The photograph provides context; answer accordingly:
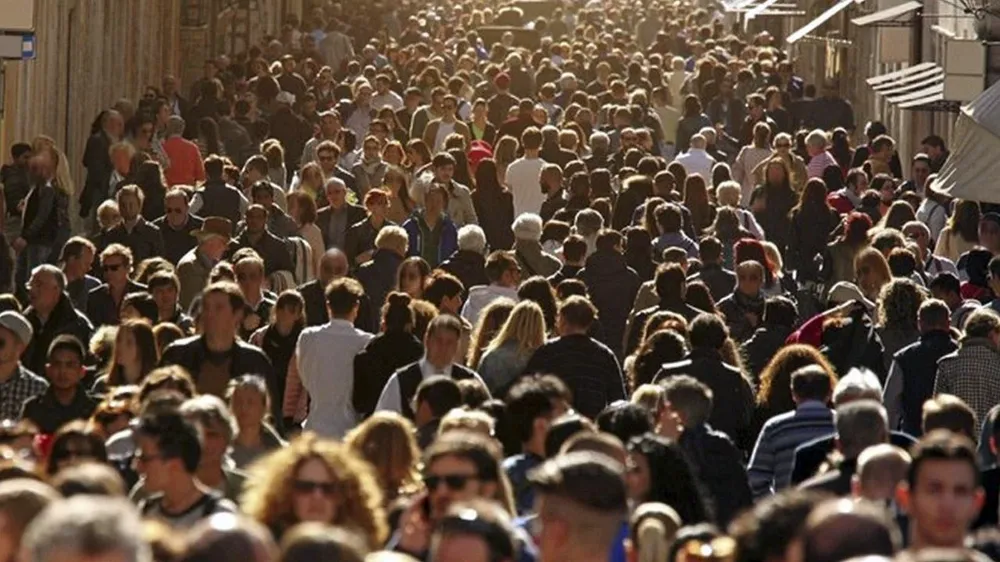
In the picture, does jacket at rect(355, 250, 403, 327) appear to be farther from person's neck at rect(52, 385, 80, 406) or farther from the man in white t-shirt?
the man in white t-shirt

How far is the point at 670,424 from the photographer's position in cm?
1192

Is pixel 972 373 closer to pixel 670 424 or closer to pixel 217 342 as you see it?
pixel 670 424

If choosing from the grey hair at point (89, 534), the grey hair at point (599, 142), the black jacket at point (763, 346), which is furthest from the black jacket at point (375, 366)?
the grey hair at point (599, 142)

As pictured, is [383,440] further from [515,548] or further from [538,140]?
[538,140]

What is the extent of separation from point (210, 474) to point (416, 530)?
161 centimetres

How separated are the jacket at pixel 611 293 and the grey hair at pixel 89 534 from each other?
11610 mm

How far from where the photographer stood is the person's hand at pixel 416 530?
365 inches

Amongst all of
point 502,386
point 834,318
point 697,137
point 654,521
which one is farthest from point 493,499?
point 697,137

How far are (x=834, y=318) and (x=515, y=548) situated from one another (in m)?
8.10

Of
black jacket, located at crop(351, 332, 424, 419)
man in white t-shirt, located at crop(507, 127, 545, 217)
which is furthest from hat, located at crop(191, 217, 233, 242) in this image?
man in white t-shirt, located at crop(507, 127, 545, 217)

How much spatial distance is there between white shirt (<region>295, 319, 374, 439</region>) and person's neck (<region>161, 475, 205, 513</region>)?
16.4ft

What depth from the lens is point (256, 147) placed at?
3073cm

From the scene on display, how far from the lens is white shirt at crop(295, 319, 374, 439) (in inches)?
589

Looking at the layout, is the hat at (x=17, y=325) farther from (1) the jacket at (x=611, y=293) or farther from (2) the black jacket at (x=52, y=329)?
(1) the jacket at (x=611, y=293)
